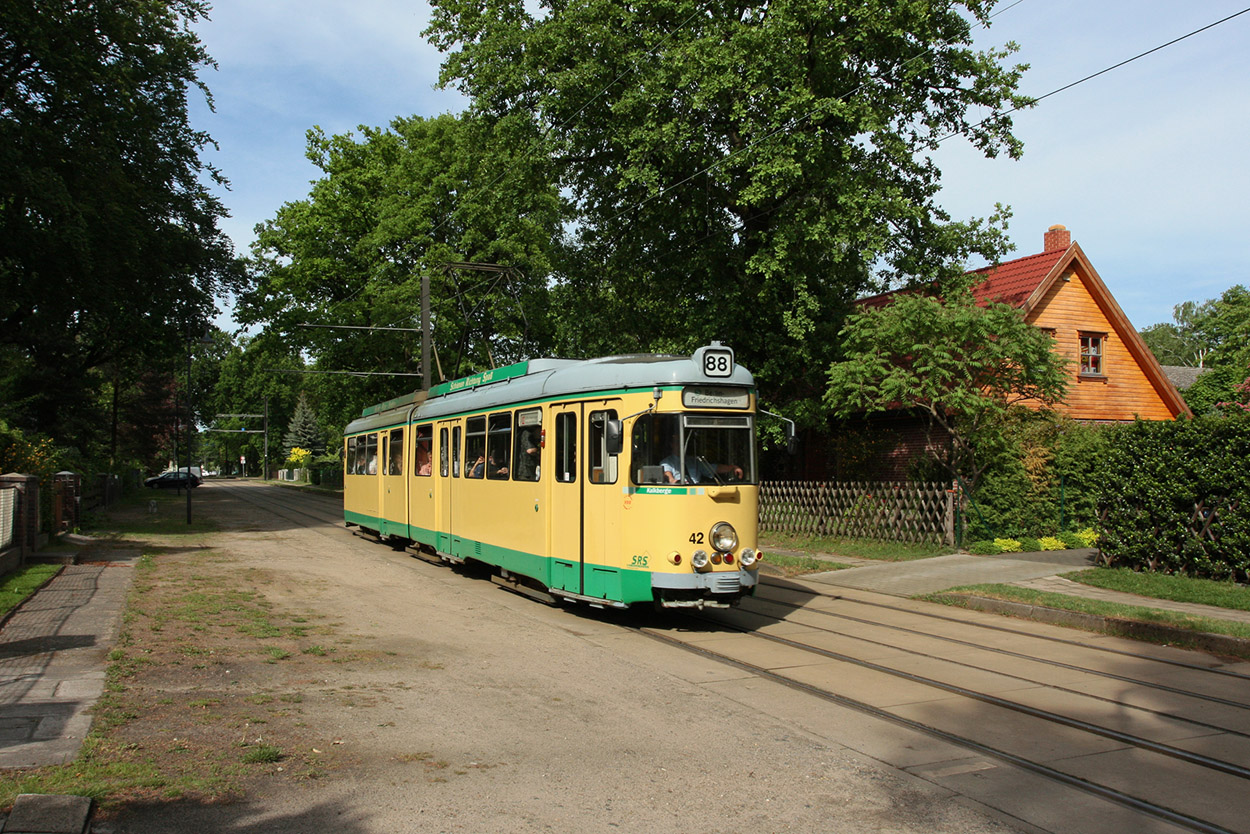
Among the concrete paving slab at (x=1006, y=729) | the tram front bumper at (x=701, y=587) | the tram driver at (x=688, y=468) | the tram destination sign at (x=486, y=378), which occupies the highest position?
the tram destination sign at (x=486, y=378)

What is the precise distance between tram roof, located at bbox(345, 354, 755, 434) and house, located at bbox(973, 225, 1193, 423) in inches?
640

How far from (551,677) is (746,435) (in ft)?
13.0

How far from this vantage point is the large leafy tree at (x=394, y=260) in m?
36.9

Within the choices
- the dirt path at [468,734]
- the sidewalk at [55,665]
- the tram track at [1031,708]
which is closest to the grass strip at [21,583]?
the sidewalk at [55,665]

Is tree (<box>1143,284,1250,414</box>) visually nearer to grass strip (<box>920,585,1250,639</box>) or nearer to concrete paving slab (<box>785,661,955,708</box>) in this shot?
grass strip (<box>920,585,1250,639</box>)

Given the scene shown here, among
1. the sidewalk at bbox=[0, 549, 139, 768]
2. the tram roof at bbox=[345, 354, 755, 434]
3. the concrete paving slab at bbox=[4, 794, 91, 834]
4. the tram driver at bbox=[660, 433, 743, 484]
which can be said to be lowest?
the sidewalk at bbox=[0, 549, 139, 768]

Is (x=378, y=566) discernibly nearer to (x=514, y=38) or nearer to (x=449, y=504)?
(x=449, y=504)

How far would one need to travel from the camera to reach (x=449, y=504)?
52.9 ft

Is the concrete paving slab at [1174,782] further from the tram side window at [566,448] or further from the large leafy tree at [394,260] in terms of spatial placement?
the large leafy tree at [394,260]

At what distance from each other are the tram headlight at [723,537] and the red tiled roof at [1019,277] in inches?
683

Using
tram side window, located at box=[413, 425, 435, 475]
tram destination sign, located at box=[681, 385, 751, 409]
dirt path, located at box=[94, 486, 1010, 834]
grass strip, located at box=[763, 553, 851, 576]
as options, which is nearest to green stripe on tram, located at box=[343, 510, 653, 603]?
dirt path, located at box=[94, 486, 1010, 834]

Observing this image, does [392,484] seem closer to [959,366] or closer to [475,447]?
[475,447]

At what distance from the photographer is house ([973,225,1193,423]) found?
1014 inches

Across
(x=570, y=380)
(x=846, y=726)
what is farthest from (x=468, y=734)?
(x=570, y=380)
